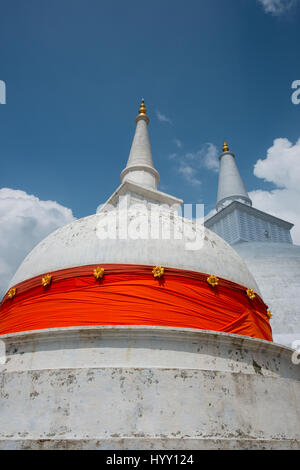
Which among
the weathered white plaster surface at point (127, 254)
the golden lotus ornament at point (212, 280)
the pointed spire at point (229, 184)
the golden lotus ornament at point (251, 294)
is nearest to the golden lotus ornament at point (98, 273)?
the weathered white plaster surface at point (127, 254)

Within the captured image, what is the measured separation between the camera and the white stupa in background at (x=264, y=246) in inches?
513

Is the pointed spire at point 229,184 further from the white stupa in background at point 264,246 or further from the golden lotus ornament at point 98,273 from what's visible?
the golden lotus ornament at point 98,273

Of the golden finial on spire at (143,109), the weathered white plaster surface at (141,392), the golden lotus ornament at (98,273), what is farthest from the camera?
the golden finial on spire at (143,109)

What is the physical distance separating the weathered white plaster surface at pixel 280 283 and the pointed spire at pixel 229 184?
36.2 feet

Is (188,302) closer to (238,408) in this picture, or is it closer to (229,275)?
(229,275)

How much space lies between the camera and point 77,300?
256 inches

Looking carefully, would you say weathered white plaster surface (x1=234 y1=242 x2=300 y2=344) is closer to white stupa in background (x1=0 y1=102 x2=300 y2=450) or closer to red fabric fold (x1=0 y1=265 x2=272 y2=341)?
white stupa in background (x1=0 y1=102 x2=300 y2=450)

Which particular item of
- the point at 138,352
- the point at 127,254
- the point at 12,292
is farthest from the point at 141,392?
the point at 12,292

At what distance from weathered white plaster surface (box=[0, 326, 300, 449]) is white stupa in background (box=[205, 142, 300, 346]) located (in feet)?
24.0

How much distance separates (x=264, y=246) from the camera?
18.8m

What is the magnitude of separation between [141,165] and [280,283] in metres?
7.65

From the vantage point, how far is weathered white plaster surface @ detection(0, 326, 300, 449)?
4.58 metres

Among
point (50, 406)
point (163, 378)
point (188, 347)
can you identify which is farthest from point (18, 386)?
point (188, 347)
